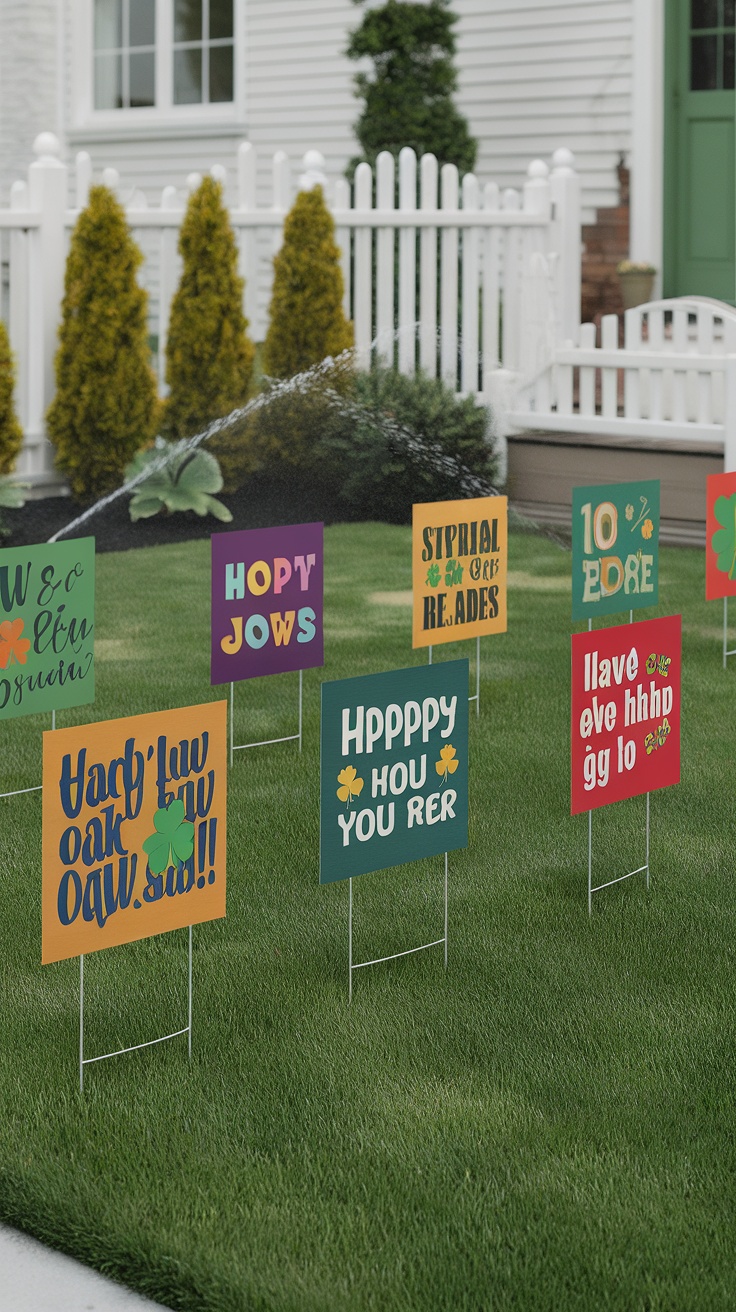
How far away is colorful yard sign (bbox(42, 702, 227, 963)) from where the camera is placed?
336cm

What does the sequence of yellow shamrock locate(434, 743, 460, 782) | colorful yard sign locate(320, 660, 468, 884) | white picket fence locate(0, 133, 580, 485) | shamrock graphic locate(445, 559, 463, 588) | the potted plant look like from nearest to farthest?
colorful yard sign locate(320, 660, 468, 884) < yellow shamrock locate(434, 743, 460, 782) < shamrock graphic locate(445, 559, 463, 588) < white picket fence locate(0, 133, 580, 485) < the potted plant

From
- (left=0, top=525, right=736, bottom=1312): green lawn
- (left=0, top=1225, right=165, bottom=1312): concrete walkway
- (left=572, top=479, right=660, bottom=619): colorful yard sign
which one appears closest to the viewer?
(left=0, top=1225, right=165, bottom=1312): concrete walkway

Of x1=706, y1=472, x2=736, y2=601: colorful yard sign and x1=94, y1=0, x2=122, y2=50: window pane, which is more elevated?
x1=94, y1=0, x2=122, y2=50: window pane

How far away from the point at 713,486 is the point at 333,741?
3649 millimetres

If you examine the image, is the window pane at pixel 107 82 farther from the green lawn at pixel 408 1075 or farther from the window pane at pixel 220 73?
the green lawn at pixel 408 1075

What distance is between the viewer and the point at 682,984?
4.11m

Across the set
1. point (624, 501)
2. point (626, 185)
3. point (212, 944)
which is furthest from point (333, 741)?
point (626, 185)

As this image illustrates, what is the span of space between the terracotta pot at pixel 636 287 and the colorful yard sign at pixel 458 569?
739 cm

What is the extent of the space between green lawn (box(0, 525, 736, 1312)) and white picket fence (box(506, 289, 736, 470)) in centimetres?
551

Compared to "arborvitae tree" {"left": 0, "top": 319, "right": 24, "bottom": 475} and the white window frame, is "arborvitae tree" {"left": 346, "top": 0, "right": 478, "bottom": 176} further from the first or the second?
"arborvitae tree" {"left": 0, "top": 319, "right": 24, "bottom": 475}

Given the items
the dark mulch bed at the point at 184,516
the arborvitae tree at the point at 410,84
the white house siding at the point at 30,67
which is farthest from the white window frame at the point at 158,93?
the dark mulch bed at the point at 184,516

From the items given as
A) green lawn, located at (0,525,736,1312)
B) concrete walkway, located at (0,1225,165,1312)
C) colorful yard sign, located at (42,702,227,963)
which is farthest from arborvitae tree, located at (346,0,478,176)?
concrete walkway, located at (0,1225,165,1312)

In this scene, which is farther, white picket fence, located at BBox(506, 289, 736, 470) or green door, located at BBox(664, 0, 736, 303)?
green door, located at BBox(664, 0, 736, 303)

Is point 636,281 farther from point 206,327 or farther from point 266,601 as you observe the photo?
point 266,601
